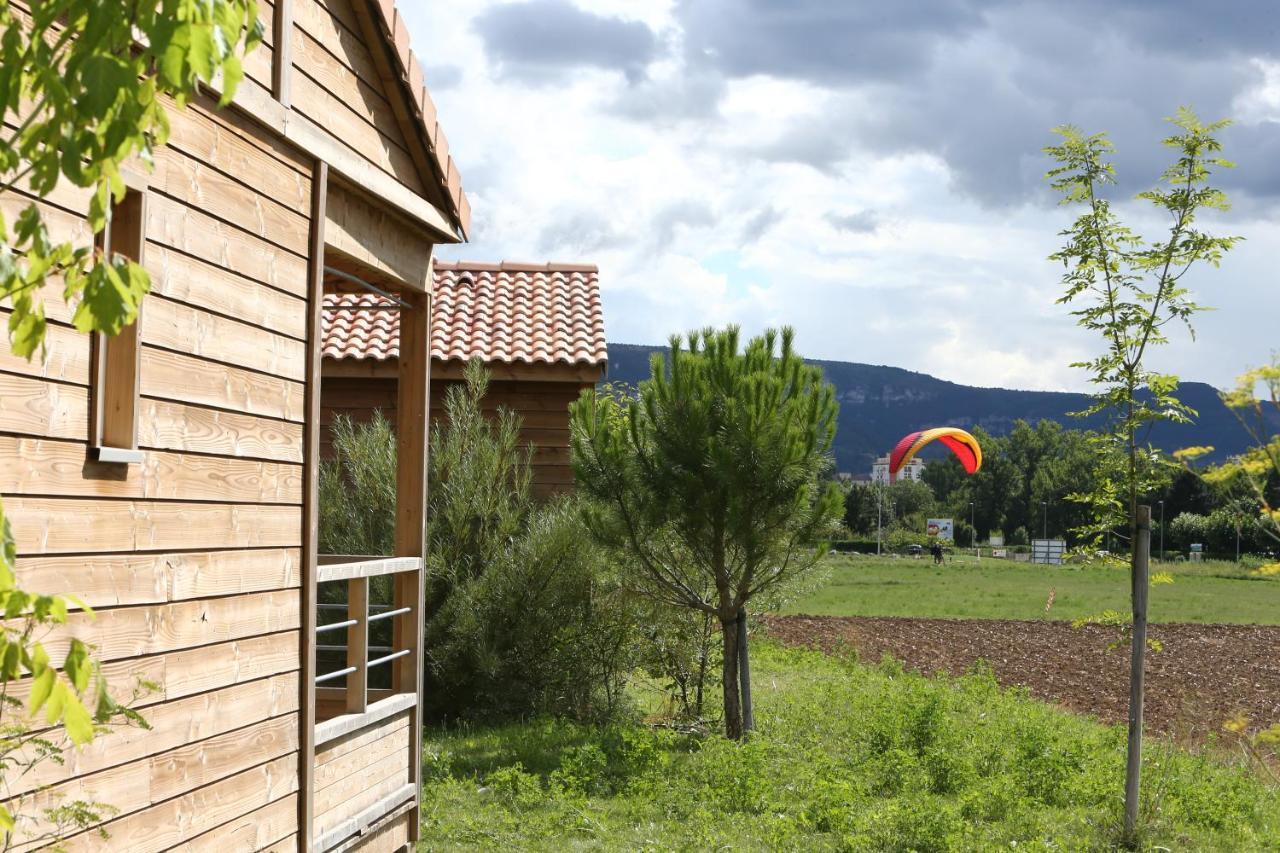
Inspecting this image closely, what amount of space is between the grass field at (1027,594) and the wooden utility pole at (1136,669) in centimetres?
1741

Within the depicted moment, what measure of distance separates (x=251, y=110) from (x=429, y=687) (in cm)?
Result: 814

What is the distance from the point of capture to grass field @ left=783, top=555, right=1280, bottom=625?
3131 centimetres

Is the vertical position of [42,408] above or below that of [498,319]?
below

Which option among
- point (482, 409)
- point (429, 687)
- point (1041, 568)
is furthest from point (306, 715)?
point (1041, 568)

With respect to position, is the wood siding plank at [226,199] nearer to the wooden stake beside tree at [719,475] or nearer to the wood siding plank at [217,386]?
the wood siding plank at [217,386]

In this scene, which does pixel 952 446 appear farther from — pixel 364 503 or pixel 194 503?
pixel 194 503

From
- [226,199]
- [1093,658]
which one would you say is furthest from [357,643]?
[1093,658]

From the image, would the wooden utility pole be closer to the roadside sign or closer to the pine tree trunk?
the pine tree trunk

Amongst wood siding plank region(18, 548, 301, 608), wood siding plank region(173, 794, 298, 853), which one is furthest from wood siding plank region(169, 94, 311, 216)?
wood siding plank region(173, 794, 298, 853)

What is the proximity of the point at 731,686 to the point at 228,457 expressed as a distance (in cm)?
717

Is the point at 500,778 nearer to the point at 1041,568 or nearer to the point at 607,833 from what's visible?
the point at 607,833

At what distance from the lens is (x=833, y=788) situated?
26.8 ft

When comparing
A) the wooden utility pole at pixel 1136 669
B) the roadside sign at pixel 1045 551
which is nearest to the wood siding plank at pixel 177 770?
the wooden utility pole at pixel 1136 669

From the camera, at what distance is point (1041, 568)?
62875 mm
